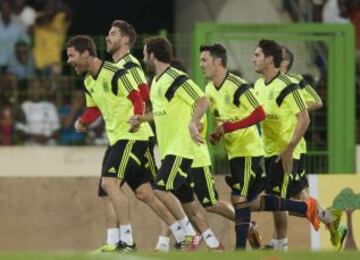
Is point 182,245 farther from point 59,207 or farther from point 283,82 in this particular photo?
point 59,207

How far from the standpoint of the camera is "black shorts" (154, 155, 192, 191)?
17.6 meters

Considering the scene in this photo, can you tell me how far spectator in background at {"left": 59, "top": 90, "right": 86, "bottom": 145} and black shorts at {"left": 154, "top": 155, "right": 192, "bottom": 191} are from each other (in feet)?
13.2

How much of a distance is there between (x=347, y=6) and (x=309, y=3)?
22.2 inches

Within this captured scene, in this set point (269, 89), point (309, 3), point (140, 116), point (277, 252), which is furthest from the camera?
point (309, 3)

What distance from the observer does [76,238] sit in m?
21.5

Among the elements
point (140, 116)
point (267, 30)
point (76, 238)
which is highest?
point (267, 30)

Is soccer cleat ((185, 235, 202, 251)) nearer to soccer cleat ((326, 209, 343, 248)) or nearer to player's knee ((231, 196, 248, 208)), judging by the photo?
player's knee ((231, 196, 248, 208))

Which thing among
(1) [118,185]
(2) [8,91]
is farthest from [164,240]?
(2) [8,91]

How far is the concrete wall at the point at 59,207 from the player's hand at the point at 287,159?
2.74 metres

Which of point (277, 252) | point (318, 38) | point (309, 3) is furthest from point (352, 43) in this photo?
point (277, 252)

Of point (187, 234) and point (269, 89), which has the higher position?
point (269, 89)

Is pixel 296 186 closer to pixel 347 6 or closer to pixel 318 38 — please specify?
pixel 318 38

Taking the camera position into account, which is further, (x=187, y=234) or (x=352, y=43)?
(x=352, y=43)

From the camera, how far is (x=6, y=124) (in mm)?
21453
